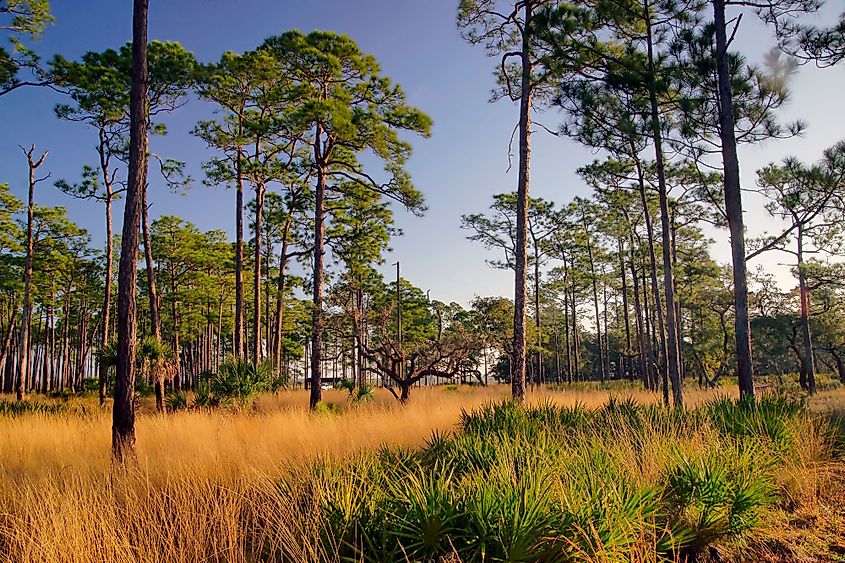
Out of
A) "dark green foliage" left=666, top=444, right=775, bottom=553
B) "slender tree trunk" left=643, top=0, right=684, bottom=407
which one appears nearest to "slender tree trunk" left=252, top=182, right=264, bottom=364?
"slender tree trunk" left=643, top=0, right=684, bottom=407

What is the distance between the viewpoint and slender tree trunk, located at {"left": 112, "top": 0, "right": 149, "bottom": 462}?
286 inches

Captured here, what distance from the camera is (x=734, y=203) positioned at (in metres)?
11.1

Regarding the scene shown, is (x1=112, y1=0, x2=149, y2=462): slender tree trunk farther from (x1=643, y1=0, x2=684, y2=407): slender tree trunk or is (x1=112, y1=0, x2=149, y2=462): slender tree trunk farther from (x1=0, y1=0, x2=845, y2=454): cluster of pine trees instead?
(x1=643, y1=0, x2=684, y2=407): slender tree trunk

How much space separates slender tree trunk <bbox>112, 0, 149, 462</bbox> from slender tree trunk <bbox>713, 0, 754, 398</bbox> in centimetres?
1122

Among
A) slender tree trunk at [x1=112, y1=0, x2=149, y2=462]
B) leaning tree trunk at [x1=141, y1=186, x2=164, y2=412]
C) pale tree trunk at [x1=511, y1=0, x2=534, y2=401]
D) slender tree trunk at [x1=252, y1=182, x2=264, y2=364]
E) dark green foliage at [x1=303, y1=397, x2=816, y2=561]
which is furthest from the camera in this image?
slender tree trunk at [x1=252, y1=182, x2=264, y2=364]

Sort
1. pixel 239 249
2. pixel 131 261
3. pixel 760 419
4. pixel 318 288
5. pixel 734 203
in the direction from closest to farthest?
pixel 131 261, pixel 760 419, pixel 734 203, pixel 318 288, pixel 239 249

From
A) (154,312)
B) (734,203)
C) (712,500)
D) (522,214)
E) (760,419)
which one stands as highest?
(522,214)

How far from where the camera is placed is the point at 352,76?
17781 millimetres

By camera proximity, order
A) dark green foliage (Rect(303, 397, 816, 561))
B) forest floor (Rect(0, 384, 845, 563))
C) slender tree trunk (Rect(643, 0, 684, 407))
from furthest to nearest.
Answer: slender tree trunk (Rect(643, 0, 684, 407)) < forest floor (Rect(0, 384, 845, 563)) < dark green foliage (Rect(303, 397, 816, 561))

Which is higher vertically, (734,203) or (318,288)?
(734,203)

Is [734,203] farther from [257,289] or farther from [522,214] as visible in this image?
[257,289]

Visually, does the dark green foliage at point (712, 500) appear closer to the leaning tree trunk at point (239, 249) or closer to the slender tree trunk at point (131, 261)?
the slender tree trunk at point (131, 261)

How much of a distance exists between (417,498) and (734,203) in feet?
34.3

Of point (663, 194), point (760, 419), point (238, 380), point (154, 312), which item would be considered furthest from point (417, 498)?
point (154, 312)
